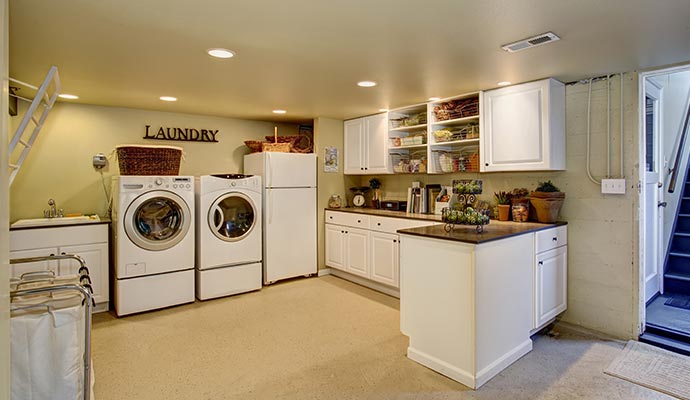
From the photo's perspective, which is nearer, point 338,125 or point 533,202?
point 533,202

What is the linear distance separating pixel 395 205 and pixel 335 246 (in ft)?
3.06

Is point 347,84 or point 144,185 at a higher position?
point 347,84

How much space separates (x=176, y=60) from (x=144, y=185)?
4.97 ft

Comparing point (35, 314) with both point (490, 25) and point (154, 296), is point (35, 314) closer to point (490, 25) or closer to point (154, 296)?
point (154, 296)

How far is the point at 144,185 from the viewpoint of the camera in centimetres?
356

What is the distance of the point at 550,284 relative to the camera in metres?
3.00

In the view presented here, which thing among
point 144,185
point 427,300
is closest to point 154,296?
point 144,185

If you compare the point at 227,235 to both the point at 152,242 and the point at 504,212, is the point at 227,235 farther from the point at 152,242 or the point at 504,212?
the point at 504,212

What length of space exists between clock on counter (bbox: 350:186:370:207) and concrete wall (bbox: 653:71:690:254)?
3.28 metres

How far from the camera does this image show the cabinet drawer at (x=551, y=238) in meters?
2.86

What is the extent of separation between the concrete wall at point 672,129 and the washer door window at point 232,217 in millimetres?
4395

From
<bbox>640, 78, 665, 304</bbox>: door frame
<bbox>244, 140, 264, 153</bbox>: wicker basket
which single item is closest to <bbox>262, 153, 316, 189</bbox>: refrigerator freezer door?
<bbox>244, 140, 264, 153</bbox>: wicker basket

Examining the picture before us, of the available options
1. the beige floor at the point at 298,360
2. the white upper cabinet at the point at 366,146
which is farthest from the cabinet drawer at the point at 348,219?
the beige floor at the point at 298,360

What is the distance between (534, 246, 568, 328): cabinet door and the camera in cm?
287
